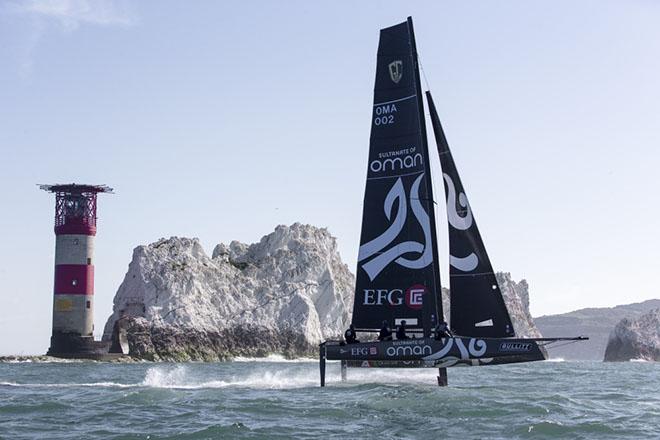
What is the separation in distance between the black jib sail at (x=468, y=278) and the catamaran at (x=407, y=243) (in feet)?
0.10

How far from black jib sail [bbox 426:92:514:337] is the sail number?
2319mm

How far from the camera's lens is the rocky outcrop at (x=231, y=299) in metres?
82.9

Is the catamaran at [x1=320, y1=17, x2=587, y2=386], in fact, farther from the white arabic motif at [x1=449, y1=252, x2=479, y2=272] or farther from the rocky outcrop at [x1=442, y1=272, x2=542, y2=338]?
the rocky outcrop at [x1=442, y1=272, x2=542, y2=338]

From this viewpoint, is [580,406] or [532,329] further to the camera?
[532,329]

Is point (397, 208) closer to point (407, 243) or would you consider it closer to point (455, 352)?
point (407, 243)

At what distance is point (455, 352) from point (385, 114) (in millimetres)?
8001

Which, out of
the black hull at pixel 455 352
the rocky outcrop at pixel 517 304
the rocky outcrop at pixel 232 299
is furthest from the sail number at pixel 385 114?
the rocky outcrop at pixel 517 304

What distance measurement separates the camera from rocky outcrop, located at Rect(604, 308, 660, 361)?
11219cm

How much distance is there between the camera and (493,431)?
1870 cm

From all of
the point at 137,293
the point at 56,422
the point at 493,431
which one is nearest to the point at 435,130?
the point at 493,431

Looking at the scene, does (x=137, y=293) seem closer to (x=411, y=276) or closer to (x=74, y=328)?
(x=74, y=328)

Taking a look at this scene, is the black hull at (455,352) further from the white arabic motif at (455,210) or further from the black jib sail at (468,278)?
the white arabic motif at (455,210)

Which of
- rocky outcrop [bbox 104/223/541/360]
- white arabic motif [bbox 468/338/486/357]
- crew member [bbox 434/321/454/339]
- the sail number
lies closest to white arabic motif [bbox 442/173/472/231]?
the sail number

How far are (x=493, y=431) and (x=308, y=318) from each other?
239 feet
